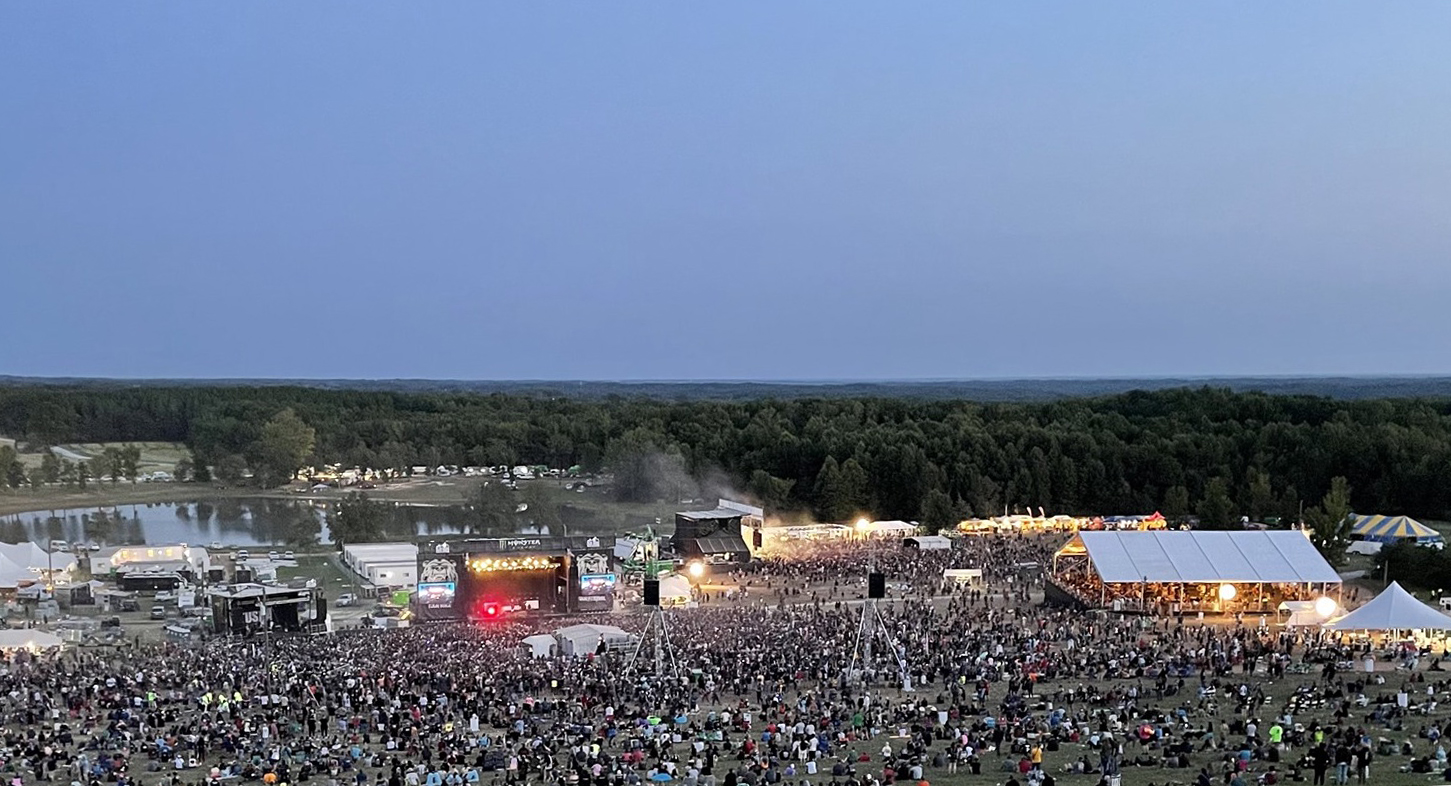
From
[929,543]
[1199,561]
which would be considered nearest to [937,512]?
[929,543]

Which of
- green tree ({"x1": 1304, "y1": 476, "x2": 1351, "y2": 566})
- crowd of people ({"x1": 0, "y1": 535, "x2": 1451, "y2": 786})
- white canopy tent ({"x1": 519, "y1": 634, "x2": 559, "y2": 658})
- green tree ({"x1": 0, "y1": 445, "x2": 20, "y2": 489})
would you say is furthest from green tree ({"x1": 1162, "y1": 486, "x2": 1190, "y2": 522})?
green tree ({"x1": 0, "y1": 445, "x2": 20, "y2": 489})

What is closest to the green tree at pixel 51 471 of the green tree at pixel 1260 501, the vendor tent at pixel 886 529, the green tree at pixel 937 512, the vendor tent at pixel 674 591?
the vendor tent at pixel 886 529

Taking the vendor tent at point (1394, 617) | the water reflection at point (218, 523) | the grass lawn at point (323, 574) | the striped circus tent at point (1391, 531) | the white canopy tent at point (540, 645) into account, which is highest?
the vendor tent at point (1394, 617)

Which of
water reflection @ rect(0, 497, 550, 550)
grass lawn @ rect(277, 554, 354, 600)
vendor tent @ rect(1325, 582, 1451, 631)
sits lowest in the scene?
water reflection @ rect(0, 497, 550, 550)

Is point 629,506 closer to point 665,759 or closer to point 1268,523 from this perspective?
point 1268,523

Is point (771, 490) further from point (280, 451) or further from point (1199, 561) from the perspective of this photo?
point (280, 451)

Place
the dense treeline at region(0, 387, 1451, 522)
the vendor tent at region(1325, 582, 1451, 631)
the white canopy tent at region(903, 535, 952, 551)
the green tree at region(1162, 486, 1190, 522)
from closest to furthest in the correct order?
the vendor tent at region(1325, 582, 1451, 631)
the white canopy tent at region(903, 535, 952, 551)
the green tree at region(1162, 486, 1190, 522)
the dense treeline at region(0, 387, 1451, 522)

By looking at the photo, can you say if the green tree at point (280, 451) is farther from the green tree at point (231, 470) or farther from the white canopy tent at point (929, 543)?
the white canopy tent at point (929, 543)

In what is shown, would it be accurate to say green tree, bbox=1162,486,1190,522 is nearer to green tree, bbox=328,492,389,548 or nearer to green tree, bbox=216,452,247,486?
green tree, bbox=328,492,389,548
